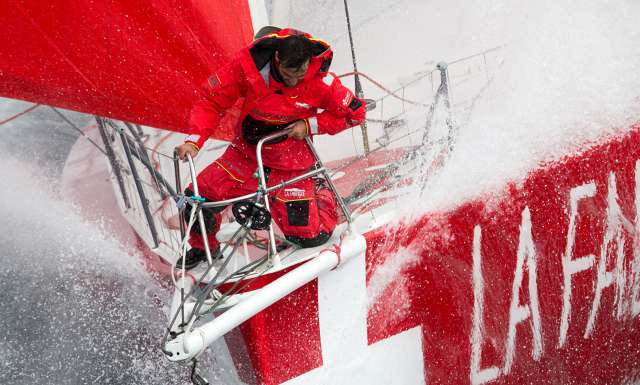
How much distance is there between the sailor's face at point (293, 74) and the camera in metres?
2.22

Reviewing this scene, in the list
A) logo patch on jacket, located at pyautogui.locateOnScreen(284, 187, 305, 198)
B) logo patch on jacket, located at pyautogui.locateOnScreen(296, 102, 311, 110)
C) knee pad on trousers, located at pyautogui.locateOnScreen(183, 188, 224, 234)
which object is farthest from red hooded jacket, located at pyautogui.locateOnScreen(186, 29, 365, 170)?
knee pad on trousers, located at pyautogui.locateOnScreen(183, 188, 224, 234)

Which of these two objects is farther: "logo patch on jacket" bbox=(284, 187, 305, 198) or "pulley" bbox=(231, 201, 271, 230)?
"logo patch on jacket" bbox=(284, 187, 305, 198)

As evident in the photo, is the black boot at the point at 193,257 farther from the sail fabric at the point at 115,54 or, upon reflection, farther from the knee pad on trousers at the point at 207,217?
the sail fabric at the point at 115,54

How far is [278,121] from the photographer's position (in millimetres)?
2457

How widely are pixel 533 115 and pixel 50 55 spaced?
6.54ft

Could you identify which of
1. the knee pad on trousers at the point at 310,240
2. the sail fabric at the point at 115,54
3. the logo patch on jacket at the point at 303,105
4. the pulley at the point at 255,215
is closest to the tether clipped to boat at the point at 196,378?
the pulley at the point at 255,215

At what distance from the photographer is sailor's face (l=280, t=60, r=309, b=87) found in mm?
2221

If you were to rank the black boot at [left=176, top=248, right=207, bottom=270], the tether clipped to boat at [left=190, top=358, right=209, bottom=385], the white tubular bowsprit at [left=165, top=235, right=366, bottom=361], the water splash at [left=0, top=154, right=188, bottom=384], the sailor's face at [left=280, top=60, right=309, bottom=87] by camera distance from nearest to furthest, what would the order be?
the white tubular bowsprit at [left=165, top=235, right=366, bottom=361]
the tether clipped to boat at [left=190, top=358, right=209, bottom=385]
the sailor's face at [left=280, top=60, right=309, bottom=87]
the black boot at [left=176, top=248, right=207, bottom=270]
the water splash at [left=0, top=154, right=188, bottom=384]

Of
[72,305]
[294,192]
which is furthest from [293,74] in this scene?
[72,305]

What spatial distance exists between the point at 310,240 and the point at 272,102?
1.59 ft

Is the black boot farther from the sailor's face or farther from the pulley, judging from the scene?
the sailor's face

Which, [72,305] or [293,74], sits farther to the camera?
[72,305]

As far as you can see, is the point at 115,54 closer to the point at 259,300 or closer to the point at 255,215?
the point at 255,215

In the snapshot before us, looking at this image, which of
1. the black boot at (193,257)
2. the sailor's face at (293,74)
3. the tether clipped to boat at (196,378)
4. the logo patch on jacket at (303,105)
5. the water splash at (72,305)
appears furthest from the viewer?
the water splash at (72,305)
